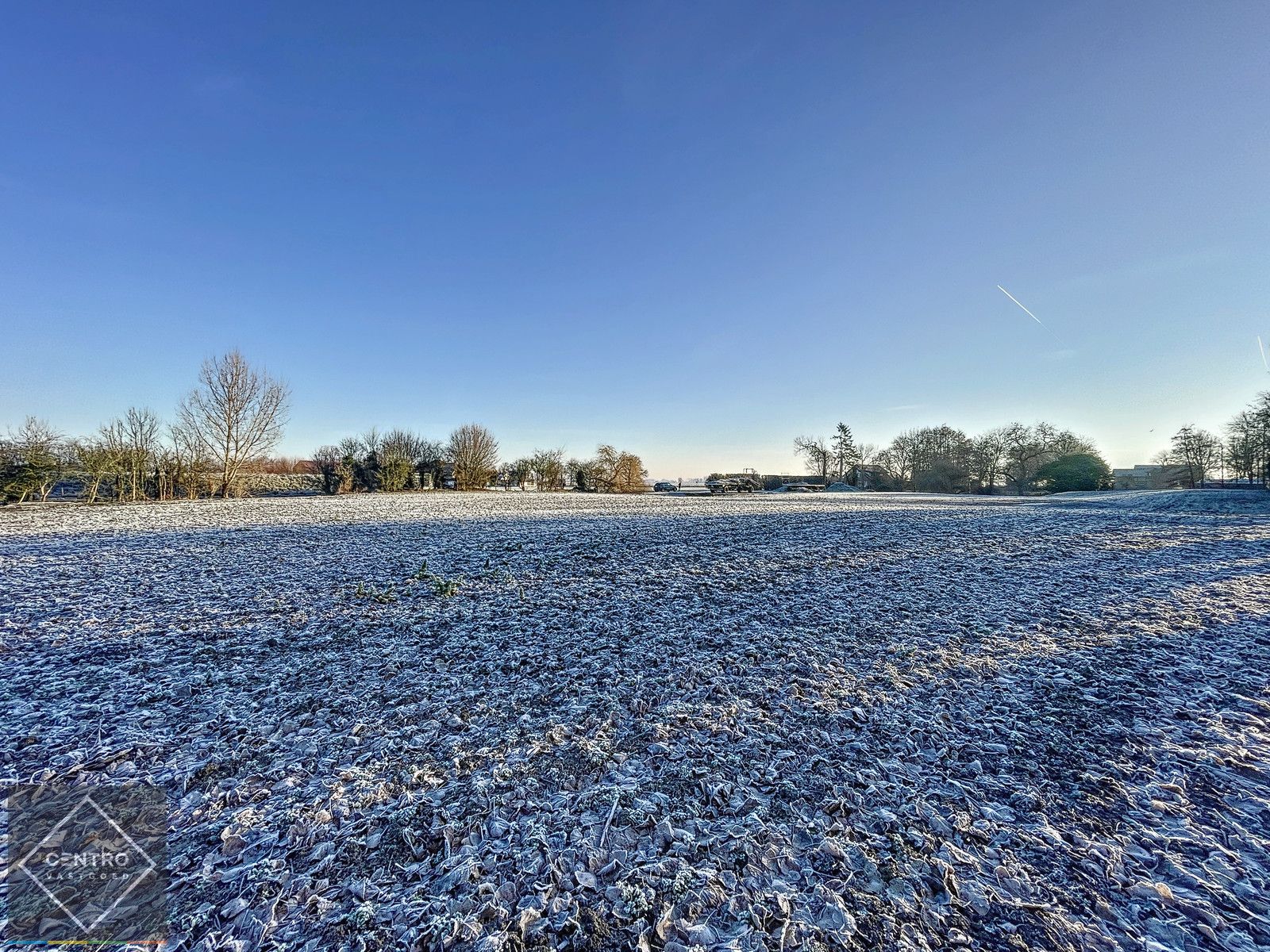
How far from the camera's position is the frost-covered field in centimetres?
205

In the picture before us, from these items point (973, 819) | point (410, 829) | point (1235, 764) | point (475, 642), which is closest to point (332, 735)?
point (410, 829)

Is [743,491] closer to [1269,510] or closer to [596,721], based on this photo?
[1269,510]

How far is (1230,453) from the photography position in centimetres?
3111

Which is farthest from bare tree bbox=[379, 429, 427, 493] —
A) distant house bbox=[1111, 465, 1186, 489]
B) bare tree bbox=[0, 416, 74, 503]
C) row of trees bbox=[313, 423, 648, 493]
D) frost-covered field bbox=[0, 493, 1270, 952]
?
distant house bbox=[1111, 465, 1186, 489]

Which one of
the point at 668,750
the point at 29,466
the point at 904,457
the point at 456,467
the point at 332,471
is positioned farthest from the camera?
the point at 904,457

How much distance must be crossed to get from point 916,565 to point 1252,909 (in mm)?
7080

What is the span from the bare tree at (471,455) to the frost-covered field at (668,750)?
1094 inches

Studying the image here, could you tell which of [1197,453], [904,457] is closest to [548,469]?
[904,457]

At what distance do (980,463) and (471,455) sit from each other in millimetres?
43760

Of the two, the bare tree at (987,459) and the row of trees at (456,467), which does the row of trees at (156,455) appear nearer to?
the row of trees at (456,467)

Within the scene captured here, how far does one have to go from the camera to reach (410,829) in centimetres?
249

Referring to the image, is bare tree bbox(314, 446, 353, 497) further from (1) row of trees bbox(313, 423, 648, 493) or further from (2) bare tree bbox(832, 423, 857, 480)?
(2) bare tree bbox(832, 423, 857, 480)

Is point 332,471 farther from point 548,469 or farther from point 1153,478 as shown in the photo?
point 1153,478

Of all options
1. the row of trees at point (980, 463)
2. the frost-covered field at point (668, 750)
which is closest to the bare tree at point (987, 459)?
the row of trees at point (980, 463)
